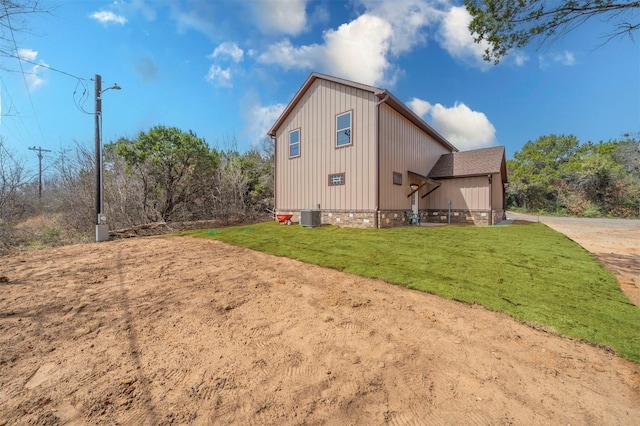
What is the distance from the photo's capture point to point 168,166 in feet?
40.8

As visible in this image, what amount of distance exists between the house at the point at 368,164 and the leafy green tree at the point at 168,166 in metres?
4.16

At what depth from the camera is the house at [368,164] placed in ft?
34.5

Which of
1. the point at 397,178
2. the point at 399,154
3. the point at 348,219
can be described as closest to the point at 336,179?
the point at 348,219

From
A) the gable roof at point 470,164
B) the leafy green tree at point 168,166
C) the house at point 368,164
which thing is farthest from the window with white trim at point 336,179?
the leafy green tree at point 168,166

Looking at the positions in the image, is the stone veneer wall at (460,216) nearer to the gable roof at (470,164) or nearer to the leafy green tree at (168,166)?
the gable roof at (470,164)

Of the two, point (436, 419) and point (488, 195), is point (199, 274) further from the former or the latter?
point (488, 195)

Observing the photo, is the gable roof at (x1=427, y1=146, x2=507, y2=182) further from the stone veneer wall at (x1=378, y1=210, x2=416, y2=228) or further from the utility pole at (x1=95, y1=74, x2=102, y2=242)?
the utility pole at (x1=95, y1=74, x2=102, y2=242)

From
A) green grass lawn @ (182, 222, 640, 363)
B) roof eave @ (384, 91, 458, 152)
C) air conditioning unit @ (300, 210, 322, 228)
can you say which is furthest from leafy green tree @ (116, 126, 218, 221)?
roof eave @ (384, 91, 458, 152)

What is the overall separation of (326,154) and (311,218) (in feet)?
10.5

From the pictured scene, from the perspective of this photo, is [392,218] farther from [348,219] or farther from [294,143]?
[294,143]

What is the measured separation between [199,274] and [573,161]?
3541 centimetres

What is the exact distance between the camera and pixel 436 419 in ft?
5.42

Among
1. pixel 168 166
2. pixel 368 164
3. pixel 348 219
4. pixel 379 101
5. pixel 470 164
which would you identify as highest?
pixel 379 101

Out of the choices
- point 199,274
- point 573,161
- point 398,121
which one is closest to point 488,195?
point 398,121
